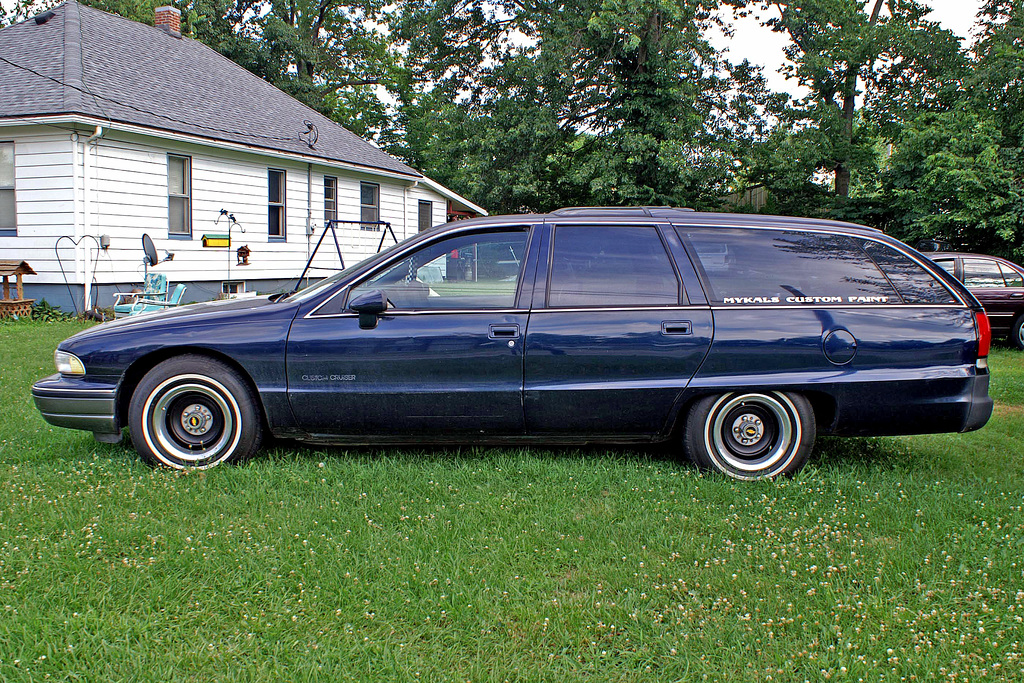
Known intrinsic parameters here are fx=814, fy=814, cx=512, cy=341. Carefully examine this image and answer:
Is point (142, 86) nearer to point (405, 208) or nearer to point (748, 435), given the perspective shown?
point (405, 208)

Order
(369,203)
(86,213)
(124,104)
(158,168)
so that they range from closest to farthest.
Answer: (86,213) < (124,104) < (158,168) < (369,203)

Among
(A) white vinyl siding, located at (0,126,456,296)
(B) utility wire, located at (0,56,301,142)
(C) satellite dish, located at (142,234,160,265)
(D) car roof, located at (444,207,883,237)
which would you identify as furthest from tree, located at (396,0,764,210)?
(D) car roof, located at (444,207,883,237)

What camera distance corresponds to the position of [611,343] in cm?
472

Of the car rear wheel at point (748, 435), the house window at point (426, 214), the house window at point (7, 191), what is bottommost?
the car rear wheel at point (748, 435)

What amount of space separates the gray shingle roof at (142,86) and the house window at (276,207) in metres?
0.82

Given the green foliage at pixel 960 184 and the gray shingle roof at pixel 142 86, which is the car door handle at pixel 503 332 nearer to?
the gray shingle roof at pixel 142 86

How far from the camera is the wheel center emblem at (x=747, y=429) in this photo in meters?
4.89

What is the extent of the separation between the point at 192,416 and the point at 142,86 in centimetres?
1325

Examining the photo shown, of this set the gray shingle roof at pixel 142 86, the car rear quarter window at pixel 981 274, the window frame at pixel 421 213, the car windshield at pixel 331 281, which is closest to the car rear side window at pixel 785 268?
the car windshield at pixel 331 281

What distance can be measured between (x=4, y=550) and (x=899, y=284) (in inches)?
193

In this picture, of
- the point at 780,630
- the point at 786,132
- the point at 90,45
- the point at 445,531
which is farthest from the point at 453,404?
the point at 786,132

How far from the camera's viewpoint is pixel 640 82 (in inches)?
1003

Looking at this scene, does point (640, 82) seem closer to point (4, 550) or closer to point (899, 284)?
point (899, 284)

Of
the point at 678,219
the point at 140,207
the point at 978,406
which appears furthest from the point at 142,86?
the point at 978,406
